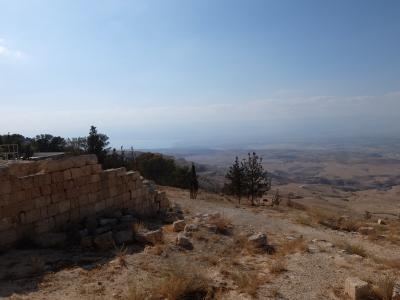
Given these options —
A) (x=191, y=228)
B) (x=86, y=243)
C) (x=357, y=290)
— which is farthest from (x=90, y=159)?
(x=357, y=290)

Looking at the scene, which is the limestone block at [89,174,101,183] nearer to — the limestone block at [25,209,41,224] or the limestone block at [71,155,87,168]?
the limestone block at [71,155,87,168]

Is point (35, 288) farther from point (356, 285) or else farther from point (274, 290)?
point (356, 285)

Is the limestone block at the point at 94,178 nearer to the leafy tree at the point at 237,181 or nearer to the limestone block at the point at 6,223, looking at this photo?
the limestone block at the point at 6,223

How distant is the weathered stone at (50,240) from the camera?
1097cm

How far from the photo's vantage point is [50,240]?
11.1 m

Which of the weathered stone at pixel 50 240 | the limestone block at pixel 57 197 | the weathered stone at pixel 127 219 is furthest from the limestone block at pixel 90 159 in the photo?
the weathered stone at pixel 50 240

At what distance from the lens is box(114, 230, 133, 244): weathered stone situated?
11414 mm

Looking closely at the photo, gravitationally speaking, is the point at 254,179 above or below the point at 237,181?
above

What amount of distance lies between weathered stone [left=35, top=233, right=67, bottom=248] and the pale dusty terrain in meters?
0.36

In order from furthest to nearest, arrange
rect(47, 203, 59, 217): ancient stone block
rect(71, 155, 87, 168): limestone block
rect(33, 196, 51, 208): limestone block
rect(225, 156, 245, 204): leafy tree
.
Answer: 1. rect(225, 156, 245, 204): leafy tree
2. rect(71, 155, 87, 168): limestone block
3. rect(47, 203, 59, 217): ancient stone block
4. rect(33, 196, 51, 208): limestone block

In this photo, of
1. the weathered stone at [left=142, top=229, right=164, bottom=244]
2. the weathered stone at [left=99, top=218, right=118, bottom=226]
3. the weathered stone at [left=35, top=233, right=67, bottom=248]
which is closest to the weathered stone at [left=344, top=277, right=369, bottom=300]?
the weathered stone at [left=142, top=229, right=164, bottom=244]

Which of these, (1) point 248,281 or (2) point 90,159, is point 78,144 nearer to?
(2) point 90,159

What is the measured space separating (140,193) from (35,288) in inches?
321

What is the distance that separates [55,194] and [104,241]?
2.46 metres
